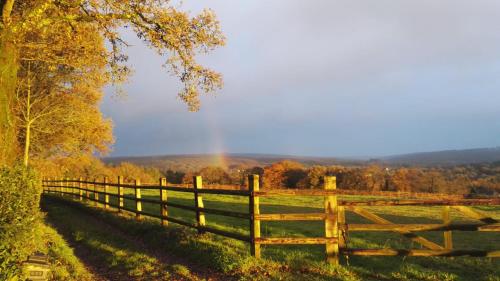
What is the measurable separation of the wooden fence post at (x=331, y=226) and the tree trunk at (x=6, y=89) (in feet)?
26.8

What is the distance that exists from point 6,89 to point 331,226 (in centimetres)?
910

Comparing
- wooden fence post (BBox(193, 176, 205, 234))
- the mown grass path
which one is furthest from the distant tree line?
wooden fence post (BBox(193, 176, 205, 234))

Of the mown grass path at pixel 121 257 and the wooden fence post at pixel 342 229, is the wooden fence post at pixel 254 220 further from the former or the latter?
the wooden fence post at pixel 342 229

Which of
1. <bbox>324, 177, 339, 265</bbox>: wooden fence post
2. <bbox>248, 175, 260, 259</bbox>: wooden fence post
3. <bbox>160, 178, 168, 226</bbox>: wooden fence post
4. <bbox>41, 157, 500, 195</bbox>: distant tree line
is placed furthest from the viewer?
<bbox>41, 157, 500, 195</bbox>: distant tree line

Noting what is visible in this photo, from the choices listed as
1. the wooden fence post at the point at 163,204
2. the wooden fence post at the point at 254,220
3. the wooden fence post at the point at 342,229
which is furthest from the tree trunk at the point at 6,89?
the wooden fence post at the point at 342,229

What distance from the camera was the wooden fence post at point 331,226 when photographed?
32.5 feet

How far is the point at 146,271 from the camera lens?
31.7ft

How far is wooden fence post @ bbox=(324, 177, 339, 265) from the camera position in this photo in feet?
32.5

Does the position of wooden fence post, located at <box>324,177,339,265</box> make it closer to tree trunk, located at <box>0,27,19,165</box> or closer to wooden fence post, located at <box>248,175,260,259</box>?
wooden fence post, located at <box>248,175,260,259</box>

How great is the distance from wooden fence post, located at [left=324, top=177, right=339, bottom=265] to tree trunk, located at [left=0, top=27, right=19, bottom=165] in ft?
26.8

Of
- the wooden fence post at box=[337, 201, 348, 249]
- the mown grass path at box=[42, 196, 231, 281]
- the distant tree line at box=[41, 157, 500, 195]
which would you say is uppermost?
the wooden fence post at box=[337, 201, 348, 249]

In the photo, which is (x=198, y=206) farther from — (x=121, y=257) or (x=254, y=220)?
(x=254, y=220)

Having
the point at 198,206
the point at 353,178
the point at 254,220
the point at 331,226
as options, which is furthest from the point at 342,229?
the point at 353,178

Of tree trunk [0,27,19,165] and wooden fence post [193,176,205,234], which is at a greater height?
tree trunk [0,27,19,165]
